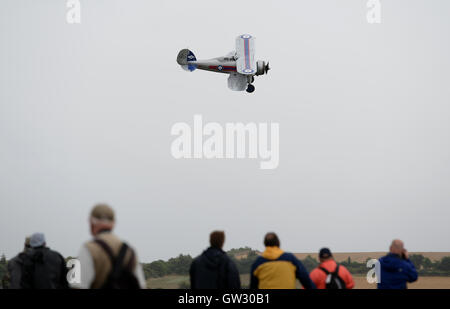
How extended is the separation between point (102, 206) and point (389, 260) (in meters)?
6.88

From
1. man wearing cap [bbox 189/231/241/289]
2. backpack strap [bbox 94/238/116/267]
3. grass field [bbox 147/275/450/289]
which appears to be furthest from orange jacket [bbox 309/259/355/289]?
grass field [bbox 147/275/450/289]

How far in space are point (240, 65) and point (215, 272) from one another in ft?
102

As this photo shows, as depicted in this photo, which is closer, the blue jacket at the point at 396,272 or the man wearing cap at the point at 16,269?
the man wearing cap at the point at 16,269

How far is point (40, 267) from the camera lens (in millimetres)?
11227

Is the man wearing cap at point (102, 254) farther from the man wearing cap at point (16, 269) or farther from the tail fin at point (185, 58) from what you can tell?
the tail fin at point (185, 58)

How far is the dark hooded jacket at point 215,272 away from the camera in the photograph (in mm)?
10773

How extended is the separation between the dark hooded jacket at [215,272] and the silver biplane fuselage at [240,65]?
3044cm

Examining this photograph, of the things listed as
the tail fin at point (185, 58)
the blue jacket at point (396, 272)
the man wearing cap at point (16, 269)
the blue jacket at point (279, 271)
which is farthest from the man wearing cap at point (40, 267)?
the tail fin at point (185, 58)

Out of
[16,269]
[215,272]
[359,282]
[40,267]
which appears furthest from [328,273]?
[359,282]

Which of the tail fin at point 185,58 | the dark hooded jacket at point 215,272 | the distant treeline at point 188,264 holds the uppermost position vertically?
the tail fin at point 185,58

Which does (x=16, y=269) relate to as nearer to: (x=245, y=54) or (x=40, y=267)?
(x=40, y=267)
